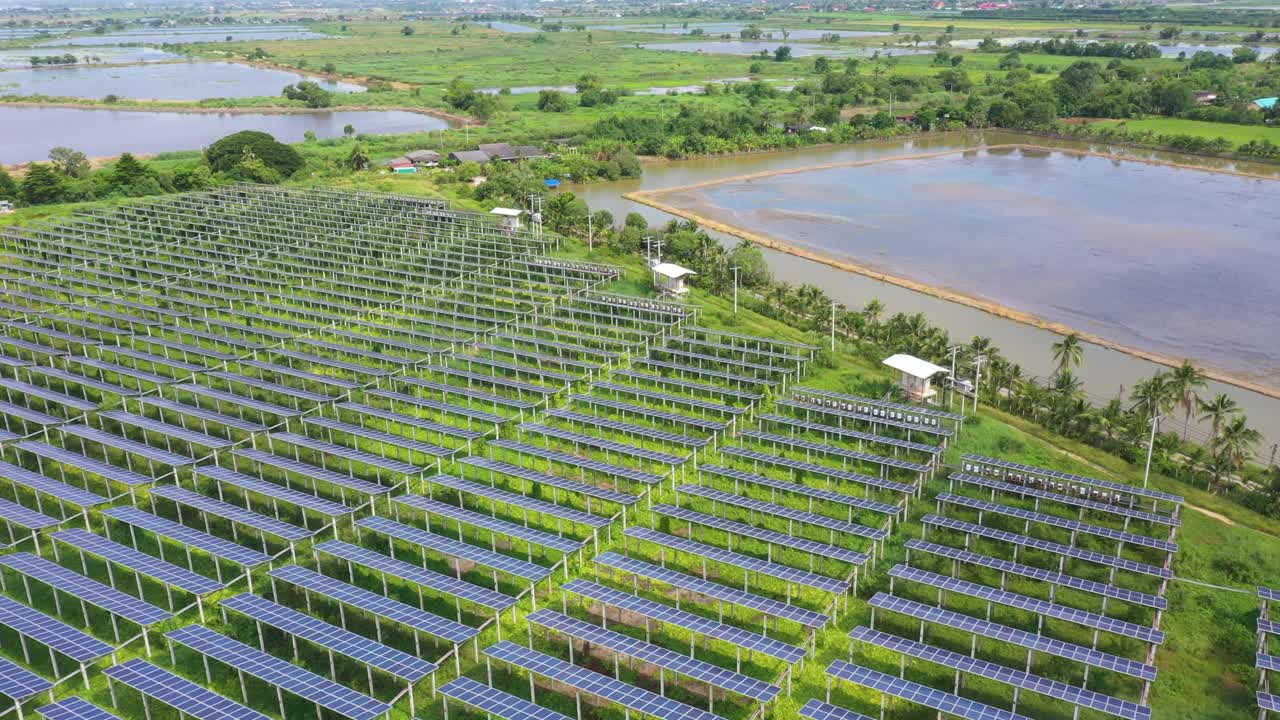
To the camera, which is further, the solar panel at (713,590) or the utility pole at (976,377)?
the utility pole at (976,377)

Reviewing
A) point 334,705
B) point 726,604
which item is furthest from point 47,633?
point 726,604

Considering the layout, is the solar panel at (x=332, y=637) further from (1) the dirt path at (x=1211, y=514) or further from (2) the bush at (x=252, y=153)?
(2) the bush at (x=252, y=153)

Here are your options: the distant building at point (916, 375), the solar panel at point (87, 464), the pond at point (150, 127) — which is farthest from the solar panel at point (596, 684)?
the pond at point (150, 127)

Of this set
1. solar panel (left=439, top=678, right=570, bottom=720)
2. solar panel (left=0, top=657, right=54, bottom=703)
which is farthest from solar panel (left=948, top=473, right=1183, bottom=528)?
solar panel (left=0, top=657, right=54, bottom=703)

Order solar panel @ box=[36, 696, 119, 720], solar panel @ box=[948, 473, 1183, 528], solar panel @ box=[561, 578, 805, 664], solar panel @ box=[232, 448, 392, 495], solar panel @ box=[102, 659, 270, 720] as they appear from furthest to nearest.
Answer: solar panel @ box=[232, 448, 392, 495] → solar panel @ box=[948, 473, 1183, 528] → solar panel @ box=[561, 578, 805, 664] → solar panel @ box=[102, 659, 270, 720] → solar panel @ box=[36, 696, 119, 720]

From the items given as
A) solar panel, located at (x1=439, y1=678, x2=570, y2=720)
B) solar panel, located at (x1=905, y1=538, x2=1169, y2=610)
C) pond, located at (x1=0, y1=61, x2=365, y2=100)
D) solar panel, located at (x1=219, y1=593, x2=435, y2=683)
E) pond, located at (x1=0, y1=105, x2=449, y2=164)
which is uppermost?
pond, located at (x1=0, y1=61, x2=365, y2=100)

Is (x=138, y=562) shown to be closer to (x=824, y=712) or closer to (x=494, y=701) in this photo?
(x=494, y=701)

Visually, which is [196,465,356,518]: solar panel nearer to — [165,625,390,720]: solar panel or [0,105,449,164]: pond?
[165,625,390,720]: solar panel
